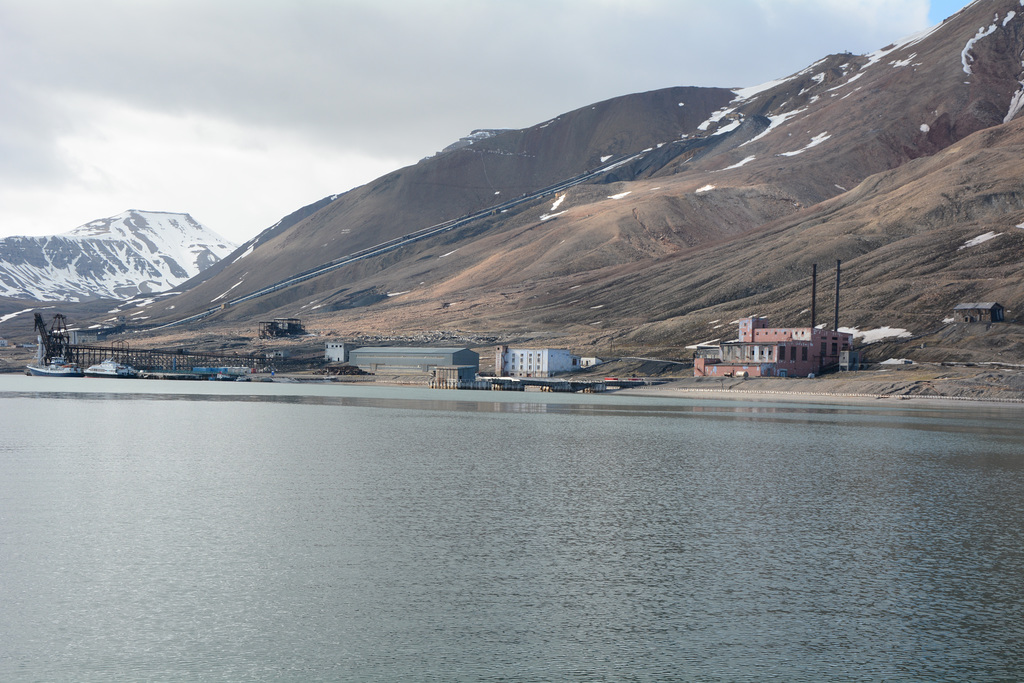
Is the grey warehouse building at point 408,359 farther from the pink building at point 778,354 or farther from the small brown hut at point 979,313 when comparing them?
A: the small brown hut at point 979,313

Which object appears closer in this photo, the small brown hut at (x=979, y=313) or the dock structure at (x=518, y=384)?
the small brown hut at (x=979, y=313)

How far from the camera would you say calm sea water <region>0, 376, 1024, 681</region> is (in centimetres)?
1591

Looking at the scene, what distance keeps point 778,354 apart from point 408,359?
6996 centimetres

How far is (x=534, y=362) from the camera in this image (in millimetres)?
159250

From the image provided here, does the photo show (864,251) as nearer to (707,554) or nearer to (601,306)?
(601,306)

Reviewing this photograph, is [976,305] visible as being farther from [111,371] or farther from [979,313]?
[111,371]

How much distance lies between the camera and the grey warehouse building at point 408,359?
163 meters

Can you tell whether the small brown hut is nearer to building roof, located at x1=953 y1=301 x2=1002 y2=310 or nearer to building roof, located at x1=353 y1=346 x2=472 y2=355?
building roof, located at x1=953 y1=301 x2=1002 y2=310

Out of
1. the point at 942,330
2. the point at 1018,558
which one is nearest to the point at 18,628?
the point at 1018,558

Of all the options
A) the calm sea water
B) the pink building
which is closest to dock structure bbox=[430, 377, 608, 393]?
the pink building

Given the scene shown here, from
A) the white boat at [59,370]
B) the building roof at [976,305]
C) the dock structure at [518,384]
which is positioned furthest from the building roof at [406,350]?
the building roof at [976,305]

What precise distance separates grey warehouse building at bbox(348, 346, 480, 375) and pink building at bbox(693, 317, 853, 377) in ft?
141

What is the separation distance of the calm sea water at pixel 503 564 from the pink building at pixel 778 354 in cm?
8300

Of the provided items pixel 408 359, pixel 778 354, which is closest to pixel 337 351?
pixel 408 359
